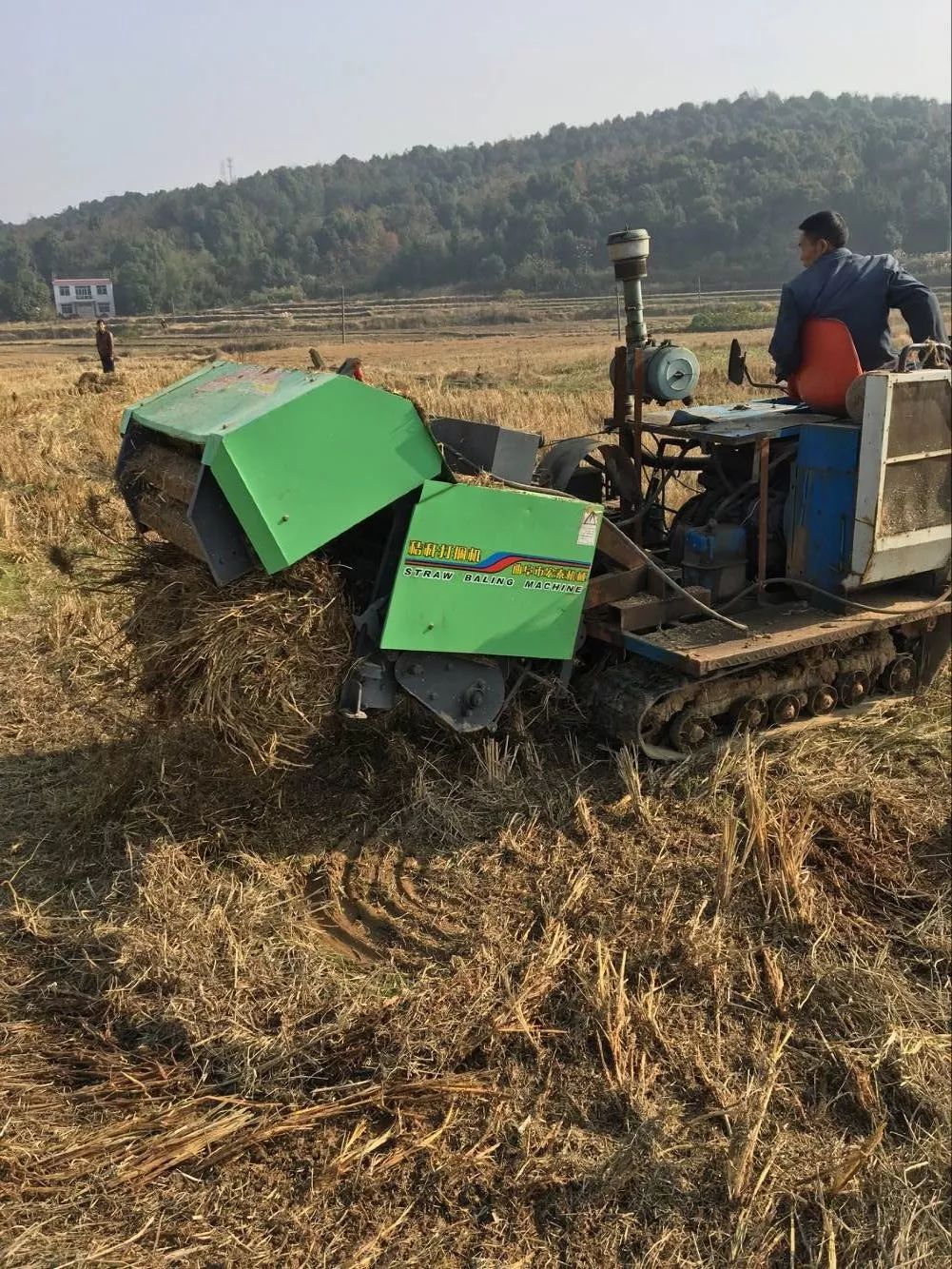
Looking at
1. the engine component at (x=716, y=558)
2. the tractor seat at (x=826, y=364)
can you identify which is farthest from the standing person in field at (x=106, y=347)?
the engine component at (x=716, y=558)

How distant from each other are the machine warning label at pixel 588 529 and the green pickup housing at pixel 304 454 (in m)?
0.80

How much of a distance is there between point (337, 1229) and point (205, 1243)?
1.19ft

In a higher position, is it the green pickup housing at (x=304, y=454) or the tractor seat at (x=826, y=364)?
the tractor seat at (x=826, y=364)

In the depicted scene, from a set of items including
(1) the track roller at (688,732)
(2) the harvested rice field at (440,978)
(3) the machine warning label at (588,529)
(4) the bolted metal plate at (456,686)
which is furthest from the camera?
(1) the track roller at (688,732)

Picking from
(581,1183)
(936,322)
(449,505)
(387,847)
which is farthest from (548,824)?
(936,322)

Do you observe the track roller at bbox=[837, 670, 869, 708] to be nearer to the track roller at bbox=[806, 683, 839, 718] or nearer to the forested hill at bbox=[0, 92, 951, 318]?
the track roller at bbox=[806, 683, 839, 718]

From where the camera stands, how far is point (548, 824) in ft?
15.6

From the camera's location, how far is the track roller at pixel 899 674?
6.05m

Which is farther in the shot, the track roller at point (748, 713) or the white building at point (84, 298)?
the white building at point (84, 298)

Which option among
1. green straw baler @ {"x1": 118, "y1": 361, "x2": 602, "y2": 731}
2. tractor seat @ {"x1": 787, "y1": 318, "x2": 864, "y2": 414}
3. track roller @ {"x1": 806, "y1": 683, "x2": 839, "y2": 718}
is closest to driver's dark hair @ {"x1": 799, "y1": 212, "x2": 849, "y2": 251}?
tractor seat @ {"x1": 787, "y1": 318, "x2": 864, "y2": 414}

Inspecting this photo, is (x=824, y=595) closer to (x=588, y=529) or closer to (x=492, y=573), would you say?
(x=588, y=529)

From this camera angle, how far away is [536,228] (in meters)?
79.5

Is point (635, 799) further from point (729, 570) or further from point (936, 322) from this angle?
point (936, 322)

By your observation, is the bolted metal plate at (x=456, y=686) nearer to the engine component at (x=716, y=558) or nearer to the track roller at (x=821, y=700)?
the engine component at (x=716, y=558)
